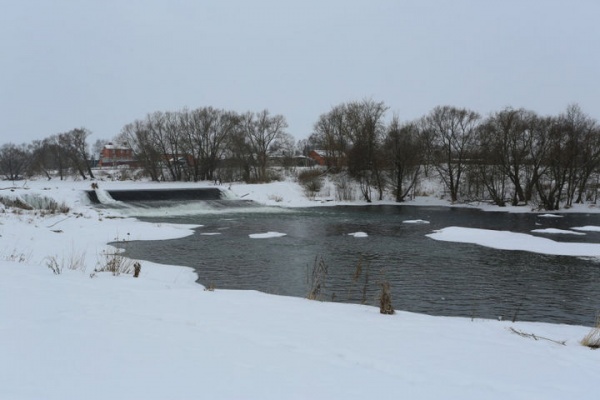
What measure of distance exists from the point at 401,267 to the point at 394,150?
3557 centimetres

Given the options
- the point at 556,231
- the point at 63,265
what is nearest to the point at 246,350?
the point at 63,265

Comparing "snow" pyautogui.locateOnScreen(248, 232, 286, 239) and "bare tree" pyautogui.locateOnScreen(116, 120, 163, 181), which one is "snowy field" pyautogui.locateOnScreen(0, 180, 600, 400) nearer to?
"snow" pyautogui.locateOnScreen(248, 232, 286, 239)

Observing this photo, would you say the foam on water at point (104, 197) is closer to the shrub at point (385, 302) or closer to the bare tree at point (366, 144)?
the bare tree at point (366, 144)

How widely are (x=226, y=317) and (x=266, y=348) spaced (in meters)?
1.66

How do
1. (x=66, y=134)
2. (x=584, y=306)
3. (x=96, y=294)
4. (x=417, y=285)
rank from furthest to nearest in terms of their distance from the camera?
(x=66, y=134) → (x=417, y=285) → (x=584, y=306) → (x=96, y=294)

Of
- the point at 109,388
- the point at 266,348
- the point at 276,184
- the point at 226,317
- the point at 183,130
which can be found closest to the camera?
the point at 109,388

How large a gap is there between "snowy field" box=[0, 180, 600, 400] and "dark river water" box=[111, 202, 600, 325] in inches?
118

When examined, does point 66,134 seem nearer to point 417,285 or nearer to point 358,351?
point 417,285

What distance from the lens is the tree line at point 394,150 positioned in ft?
140

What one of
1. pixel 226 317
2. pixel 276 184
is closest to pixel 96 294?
pixel 226 317

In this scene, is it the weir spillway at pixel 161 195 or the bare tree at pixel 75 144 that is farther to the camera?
the bare tree at pixel 75 144

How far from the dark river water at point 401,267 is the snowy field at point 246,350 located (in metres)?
2.99

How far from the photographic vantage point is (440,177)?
55.1 meters

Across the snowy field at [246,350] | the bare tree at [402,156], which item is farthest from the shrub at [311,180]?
the snowy field at [246,350]
